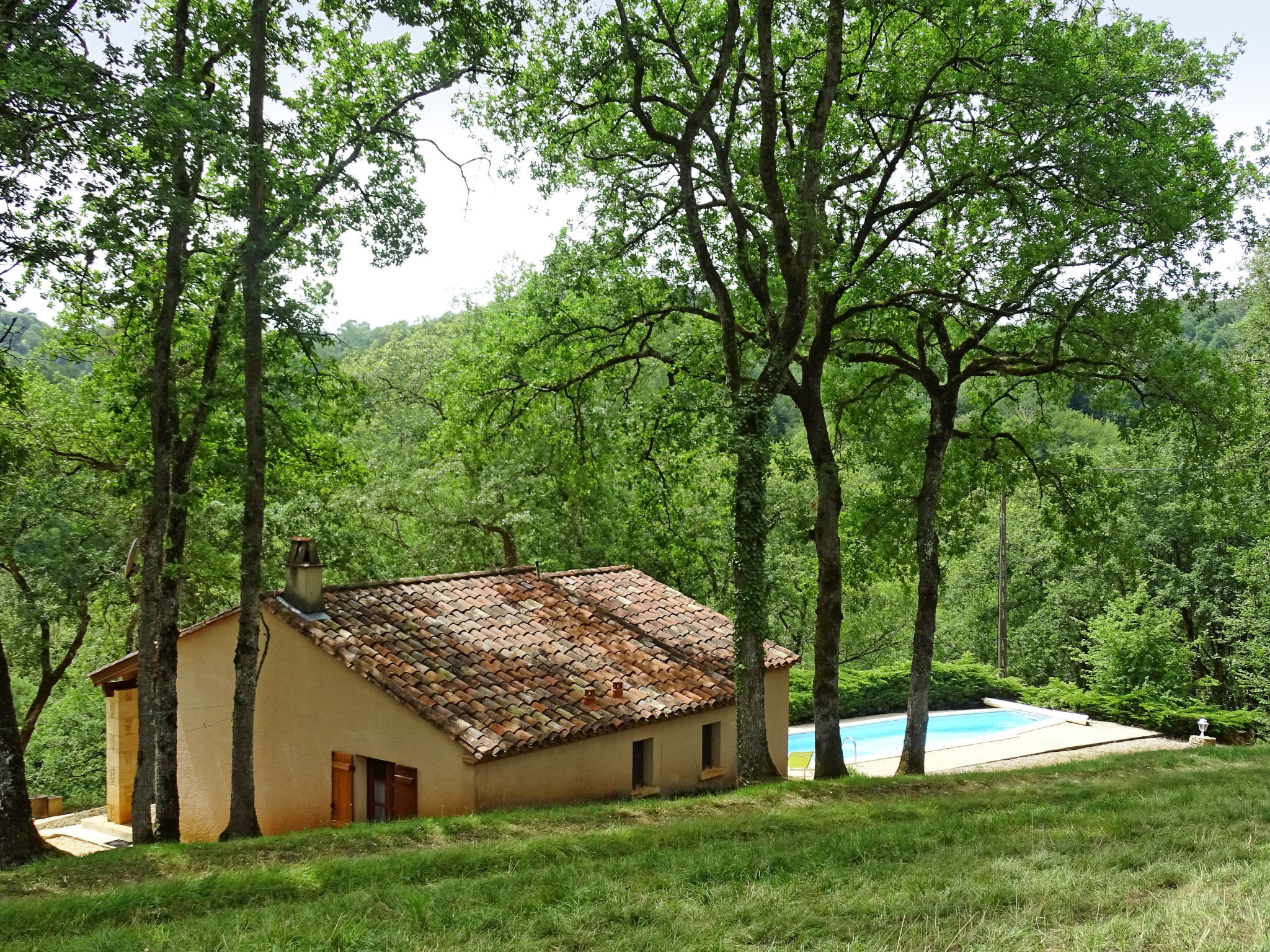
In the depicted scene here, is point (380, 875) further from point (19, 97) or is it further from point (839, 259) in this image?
point (839, 259)

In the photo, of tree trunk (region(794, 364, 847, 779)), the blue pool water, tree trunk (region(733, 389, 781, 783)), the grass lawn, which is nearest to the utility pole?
the blue pool water

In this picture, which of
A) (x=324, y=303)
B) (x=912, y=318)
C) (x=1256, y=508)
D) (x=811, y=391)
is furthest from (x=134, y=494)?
(x=1256, y=508)

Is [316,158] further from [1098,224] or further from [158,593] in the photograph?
[1098,224]

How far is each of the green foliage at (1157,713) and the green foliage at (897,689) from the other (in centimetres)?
189

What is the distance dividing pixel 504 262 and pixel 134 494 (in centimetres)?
2406

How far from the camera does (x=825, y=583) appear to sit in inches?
574

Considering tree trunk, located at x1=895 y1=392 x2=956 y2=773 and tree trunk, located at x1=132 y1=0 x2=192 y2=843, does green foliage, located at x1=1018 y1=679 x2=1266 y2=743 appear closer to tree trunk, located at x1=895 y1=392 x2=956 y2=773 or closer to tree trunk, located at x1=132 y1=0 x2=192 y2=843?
tree trunk, located at x1=895 y1=392 x2=956 y2=773

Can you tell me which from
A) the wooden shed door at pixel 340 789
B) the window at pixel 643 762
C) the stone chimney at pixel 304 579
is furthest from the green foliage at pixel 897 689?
the stone chimney at pixel 304 579

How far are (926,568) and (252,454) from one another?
10815 millimetres

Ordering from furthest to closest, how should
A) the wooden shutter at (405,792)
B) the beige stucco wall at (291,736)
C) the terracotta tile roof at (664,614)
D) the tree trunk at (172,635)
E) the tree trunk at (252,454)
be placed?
the terracotta tile roof at (664,614) < the wooden shutter at (405,792) < the beige stucco wall at (291,736) < the tree trunk at (172,635) < the tree trunk at (252,454)

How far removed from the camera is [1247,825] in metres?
8.38

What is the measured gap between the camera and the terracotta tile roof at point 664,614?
699 inches

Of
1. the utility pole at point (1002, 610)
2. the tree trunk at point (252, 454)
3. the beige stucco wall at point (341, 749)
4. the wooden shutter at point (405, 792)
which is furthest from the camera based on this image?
the utility pole at point (1002, 610)

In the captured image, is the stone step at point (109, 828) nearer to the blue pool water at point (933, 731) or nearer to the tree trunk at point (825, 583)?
the tree trunk at point (825, 583)
